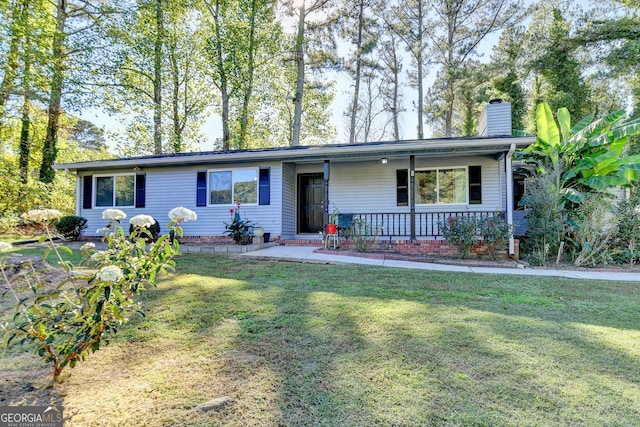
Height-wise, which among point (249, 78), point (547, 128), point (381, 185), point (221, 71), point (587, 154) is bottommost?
point (381, 185)

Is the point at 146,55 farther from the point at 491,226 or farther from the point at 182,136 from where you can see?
the point at 491,226

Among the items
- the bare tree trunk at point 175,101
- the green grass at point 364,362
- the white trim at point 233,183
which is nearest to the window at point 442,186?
the white trim at point 233,183

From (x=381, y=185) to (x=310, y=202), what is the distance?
98.1 inches

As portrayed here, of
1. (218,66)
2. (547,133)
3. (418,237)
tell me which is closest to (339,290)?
(418,237)

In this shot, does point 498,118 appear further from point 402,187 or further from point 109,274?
point 109,274

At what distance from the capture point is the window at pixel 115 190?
11359 mm

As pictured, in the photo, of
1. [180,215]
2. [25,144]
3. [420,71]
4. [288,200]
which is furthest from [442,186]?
[25,144]

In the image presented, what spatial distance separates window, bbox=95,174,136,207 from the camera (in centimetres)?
1136

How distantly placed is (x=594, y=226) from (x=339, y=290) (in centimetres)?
640

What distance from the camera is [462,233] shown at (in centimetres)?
776

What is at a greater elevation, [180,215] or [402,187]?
[402,187]

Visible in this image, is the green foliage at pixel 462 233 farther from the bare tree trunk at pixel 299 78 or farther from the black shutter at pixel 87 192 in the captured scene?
the black shutter at pixel 87 192

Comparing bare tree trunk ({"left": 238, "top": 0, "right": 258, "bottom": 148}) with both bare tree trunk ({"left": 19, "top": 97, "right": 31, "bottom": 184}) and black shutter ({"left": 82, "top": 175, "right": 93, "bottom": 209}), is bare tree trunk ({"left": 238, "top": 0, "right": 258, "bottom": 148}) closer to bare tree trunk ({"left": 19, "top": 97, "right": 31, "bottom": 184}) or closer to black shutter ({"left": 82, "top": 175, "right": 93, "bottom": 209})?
black shutter ({"left": 82, "top": 175, "right": 93, "bottom": 209})

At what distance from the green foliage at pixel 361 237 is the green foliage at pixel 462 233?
1.89 metres
